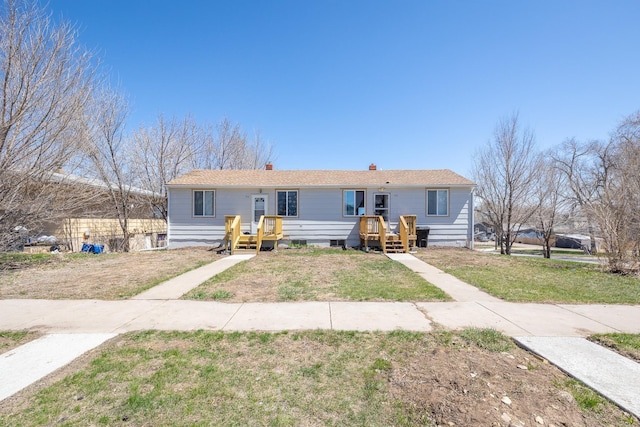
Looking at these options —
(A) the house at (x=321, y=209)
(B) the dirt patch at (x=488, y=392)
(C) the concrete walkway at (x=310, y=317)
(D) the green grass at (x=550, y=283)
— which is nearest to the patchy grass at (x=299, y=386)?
(B) the dirt patch at (x=488, y=392)

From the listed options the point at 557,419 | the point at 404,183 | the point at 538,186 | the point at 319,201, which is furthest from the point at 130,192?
the point at 538,186

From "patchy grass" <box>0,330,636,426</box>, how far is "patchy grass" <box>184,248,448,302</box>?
77.3 inches

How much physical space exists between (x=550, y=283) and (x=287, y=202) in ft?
32.6

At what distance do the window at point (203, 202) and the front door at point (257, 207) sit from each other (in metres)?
1.84

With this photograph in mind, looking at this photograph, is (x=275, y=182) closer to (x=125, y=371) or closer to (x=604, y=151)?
(x=125, y=371)

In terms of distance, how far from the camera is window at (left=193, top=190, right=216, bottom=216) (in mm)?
13422

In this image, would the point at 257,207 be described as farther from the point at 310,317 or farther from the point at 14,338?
the point at 14,338

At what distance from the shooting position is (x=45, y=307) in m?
4.97

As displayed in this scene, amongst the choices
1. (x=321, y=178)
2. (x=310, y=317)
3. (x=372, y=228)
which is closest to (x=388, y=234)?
(x=372, y=228)

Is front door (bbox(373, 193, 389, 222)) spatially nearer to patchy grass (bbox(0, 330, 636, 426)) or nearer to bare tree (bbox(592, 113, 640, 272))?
bare tree (bbox(592, 113, 640, 272))

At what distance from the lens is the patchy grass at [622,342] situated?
331cm

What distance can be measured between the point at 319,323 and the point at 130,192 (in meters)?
15.2

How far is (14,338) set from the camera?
371cm

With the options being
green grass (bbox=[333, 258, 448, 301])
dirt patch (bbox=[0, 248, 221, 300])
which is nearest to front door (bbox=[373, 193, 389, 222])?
green grass (bbox=[333, 258, 448, 301])
